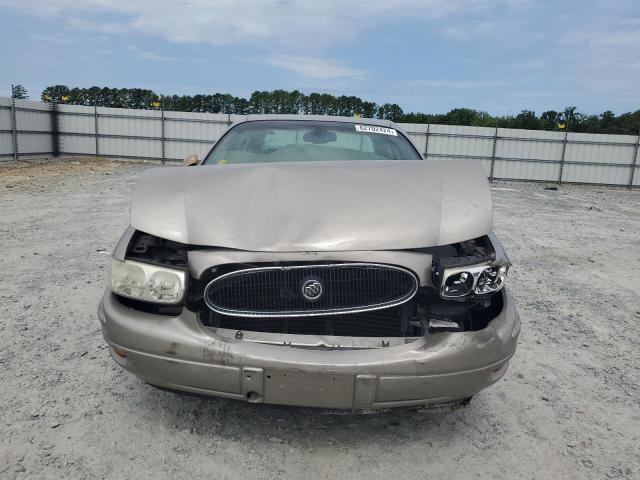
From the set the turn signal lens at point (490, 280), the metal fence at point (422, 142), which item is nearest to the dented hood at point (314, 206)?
the turn signal lens at point (490, 280)

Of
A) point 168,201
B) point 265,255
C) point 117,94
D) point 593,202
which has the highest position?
point 117,94

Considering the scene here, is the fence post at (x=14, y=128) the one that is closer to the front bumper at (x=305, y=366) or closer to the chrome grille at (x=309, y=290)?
the front bumper at (x=305, y=366)

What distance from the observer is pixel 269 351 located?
1.91 meters

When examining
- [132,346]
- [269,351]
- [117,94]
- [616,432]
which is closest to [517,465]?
[616,432]

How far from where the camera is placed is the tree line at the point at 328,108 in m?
59.8

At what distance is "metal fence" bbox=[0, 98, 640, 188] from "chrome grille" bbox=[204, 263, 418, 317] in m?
20.8

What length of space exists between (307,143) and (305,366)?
86.5 inches

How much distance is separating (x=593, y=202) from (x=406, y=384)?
16312mm

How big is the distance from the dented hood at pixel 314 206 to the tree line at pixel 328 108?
48.3 meters

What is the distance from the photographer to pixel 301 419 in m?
2.46

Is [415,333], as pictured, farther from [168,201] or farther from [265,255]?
[168,201]

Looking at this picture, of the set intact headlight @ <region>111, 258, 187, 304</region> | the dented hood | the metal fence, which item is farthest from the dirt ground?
the metal fence

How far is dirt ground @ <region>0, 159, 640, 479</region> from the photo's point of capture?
2117mm

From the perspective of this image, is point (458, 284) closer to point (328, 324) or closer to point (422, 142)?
point (328, 324)
